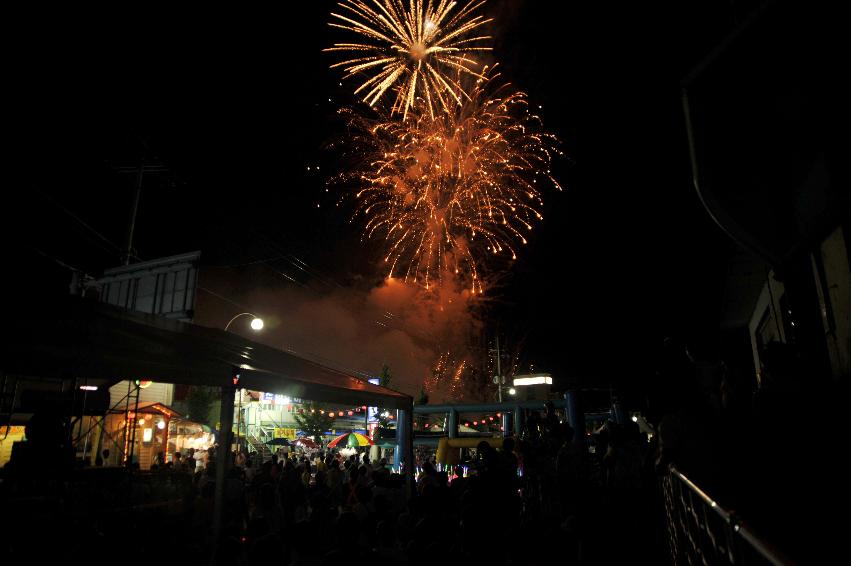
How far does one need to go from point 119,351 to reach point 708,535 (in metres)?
6.28

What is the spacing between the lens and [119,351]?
616 cm

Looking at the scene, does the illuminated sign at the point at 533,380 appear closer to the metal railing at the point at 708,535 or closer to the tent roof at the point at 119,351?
the tent roof at the point at 119,351

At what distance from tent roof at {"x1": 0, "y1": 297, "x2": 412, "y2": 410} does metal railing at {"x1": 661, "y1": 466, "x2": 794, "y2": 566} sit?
Result: 17.6 feet

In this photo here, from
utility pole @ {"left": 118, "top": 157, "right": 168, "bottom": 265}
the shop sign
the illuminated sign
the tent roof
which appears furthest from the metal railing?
the shop sign

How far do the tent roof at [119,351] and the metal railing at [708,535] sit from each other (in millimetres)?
5368

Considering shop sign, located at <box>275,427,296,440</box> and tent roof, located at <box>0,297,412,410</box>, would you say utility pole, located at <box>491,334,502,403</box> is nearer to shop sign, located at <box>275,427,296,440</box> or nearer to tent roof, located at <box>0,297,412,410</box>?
shop sign, located at <box>275,427,296,440</box>

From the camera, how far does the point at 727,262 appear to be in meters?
11.3

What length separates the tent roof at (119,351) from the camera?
18.4 ft

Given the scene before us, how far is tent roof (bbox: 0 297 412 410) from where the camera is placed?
5.60 metres

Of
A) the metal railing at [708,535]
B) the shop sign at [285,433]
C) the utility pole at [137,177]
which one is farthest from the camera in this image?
the shop sign at [285,433]

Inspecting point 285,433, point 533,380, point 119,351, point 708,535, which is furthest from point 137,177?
point 285,433

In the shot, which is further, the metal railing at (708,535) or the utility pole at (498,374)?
the utility pole at (498,374)

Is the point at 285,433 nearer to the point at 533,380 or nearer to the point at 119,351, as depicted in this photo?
the point at 533,380

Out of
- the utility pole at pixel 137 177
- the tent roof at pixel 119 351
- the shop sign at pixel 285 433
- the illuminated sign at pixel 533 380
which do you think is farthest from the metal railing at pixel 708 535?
the shop sign at pixel 285 433
